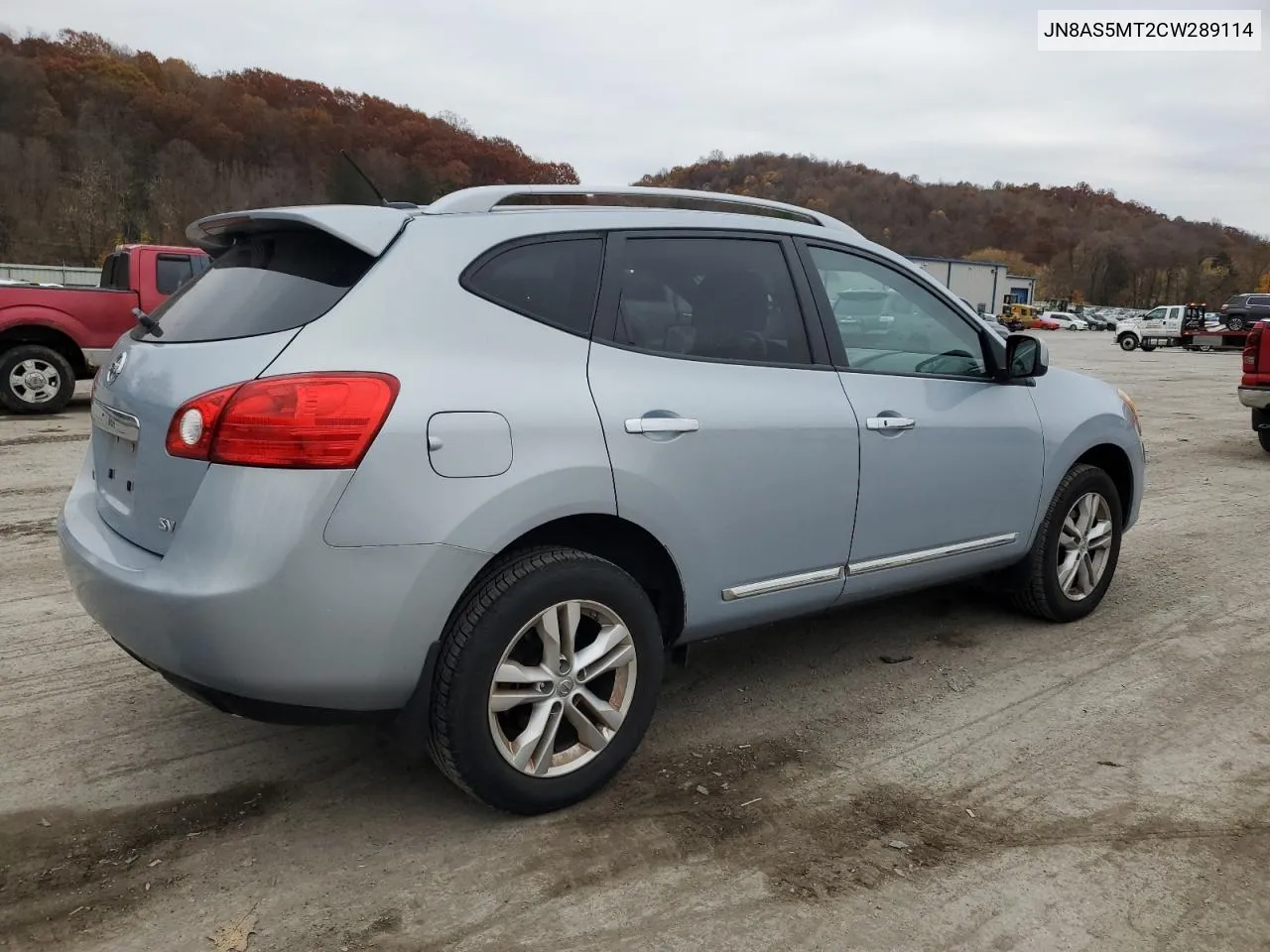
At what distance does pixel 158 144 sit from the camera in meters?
85.8

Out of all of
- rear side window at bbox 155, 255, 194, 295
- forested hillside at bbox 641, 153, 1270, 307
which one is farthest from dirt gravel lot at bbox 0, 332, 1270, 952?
forested hillside at bbox 641, 153, 1270, 307

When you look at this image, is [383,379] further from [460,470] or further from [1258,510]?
[1258,510]

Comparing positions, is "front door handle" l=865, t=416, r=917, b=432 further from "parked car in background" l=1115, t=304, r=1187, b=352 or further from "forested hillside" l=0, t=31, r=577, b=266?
"forested hillside" l=0, t=31, r=577, b=266

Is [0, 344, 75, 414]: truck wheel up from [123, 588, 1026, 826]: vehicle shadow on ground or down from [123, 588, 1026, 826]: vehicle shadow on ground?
up

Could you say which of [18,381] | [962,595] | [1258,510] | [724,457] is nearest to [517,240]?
[724,457]

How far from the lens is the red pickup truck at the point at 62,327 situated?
10.5 meters

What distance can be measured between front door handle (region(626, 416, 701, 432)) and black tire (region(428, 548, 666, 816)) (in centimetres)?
40

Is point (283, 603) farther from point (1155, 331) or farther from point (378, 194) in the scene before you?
point (1155, 331)

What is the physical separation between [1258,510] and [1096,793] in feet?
17.9

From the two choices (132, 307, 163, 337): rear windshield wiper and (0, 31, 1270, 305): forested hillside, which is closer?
(132, 307, 163, 337): rear windshield wiper

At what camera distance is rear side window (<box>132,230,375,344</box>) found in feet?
8.61

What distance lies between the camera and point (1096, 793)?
307cm

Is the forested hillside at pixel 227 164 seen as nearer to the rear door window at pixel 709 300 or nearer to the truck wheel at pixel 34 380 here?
the truck wheel at pixel 34 380

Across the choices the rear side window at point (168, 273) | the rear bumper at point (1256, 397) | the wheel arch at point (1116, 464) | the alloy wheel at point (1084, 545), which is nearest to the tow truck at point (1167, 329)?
the rear bumper at point (1256, 397)
